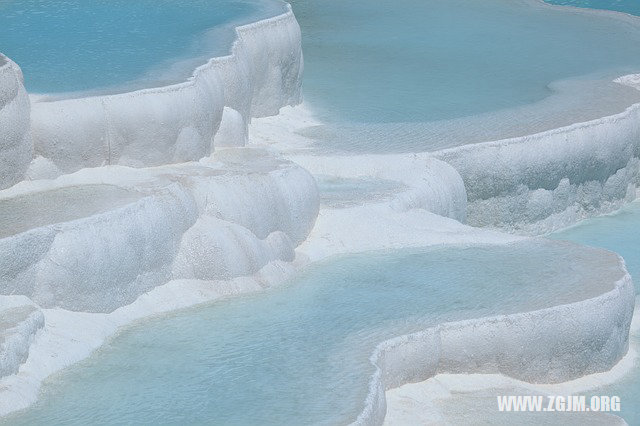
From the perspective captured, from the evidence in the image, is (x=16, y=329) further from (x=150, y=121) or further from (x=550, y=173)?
(x=550, y=173)

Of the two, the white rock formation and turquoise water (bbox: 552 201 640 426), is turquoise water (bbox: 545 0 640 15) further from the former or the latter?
the white rock formation

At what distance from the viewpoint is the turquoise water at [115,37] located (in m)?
7.32

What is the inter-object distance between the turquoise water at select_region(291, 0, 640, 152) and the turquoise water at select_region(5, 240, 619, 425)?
1858 millimetres

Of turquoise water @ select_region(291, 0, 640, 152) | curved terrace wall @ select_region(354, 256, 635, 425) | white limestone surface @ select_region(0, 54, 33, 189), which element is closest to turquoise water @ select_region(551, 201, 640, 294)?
turquoise water @ select_region(291, 0, 640, 152)

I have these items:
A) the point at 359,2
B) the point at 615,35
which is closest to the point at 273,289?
the point at 615,35

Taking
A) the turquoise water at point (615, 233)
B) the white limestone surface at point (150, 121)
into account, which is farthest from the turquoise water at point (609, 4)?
the white limestone surface at point (150, 121)

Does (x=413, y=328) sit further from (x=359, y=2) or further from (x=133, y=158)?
(x=359, y=2)

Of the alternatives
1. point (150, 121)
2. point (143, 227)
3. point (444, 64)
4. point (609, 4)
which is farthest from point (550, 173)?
point (609, 4)

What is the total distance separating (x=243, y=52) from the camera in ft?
28.1

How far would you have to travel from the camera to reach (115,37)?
28.0 ft

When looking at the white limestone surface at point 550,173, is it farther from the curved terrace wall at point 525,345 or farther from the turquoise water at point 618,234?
the curved terrace wall at point 525,345

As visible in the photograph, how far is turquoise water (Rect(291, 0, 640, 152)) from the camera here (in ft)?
29.1

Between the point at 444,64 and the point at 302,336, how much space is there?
225 inches

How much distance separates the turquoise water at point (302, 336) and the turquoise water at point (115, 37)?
5.85ft
